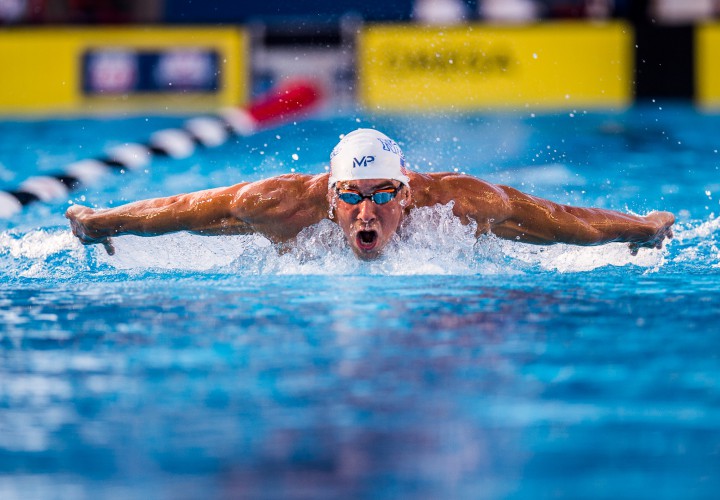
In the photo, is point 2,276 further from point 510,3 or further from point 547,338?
point 510,3

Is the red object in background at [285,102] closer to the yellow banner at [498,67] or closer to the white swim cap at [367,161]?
the yellow banner at [498,67]

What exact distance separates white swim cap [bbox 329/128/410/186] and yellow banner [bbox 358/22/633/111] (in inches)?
237

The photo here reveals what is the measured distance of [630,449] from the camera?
7.99 ft

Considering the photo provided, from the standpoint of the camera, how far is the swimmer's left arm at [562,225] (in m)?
4.52

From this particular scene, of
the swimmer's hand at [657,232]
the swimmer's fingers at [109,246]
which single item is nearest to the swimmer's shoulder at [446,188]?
the swimmer's hand at [657,232]

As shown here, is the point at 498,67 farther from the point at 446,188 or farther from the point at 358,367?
the point at 358,367

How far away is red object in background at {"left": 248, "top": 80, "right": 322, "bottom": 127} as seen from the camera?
9898mm

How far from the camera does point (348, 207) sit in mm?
4344

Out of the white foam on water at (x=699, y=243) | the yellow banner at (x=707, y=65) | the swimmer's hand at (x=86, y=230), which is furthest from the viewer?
the yellow banner at (x=707, y=65)

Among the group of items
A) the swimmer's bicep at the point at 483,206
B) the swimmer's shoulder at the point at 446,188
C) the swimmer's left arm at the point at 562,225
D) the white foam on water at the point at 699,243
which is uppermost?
the swimmer's shoulder at the point at 446,188

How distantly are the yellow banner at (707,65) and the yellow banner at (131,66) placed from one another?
13.3ft

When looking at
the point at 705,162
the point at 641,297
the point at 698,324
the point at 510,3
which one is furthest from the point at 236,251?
the point at 510,3

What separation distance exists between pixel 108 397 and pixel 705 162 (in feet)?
20.3

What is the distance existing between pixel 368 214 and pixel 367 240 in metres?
0.11
